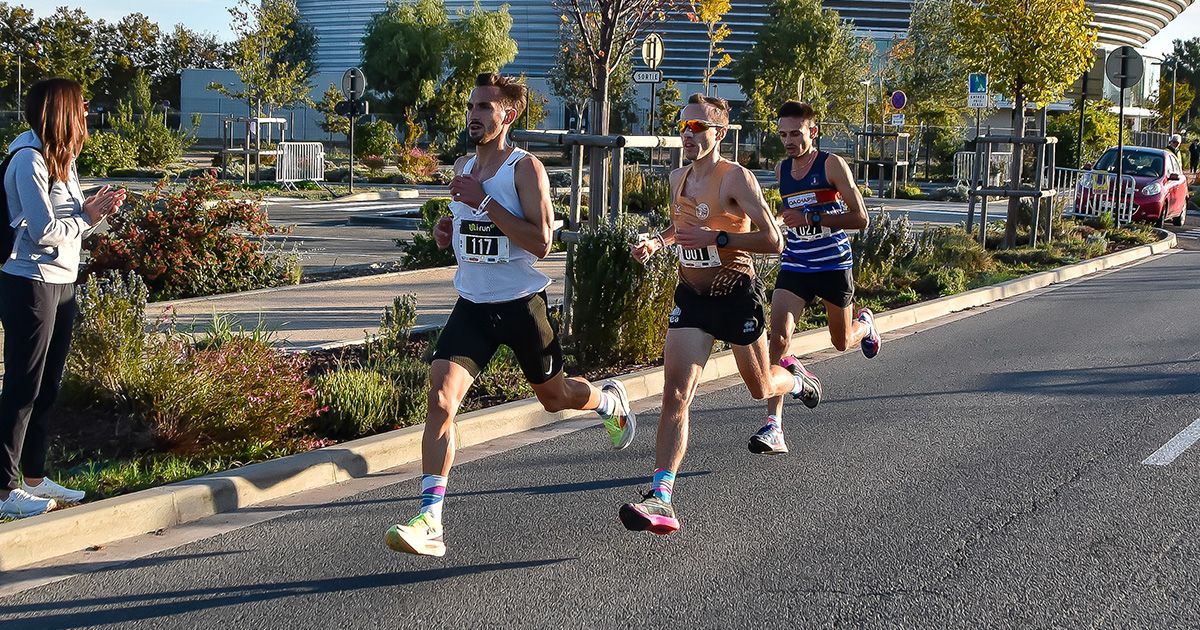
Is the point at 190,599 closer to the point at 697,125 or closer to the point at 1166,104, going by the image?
the point at 697,125

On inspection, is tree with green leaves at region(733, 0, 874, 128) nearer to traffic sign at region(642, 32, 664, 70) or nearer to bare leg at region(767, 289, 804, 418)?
traffic sign at region(642, 32, 664, 70)

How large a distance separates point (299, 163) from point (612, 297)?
25.5m

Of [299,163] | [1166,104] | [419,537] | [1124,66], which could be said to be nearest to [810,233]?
[419,537]

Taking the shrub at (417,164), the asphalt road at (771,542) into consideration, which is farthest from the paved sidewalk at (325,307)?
the shrub at (417,164)

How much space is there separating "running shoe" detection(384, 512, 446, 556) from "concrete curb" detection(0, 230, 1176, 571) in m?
1.02

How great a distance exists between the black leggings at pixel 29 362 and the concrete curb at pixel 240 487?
1.30 ft

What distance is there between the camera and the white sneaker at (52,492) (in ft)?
18.4

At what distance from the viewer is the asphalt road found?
15.7 feet

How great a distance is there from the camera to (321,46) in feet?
277

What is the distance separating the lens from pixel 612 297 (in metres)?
9.43

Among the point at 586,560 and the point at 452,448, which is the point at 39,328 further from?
the point at 586,560

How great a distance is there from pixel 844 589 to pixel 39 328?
10.9 ft

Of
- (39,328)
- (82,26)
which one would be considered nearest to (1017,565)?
(39,328)

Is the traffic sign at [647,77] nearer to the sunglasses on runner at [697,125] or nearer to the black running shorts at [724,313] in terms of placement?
the sunglasses on runner at [697,125]
